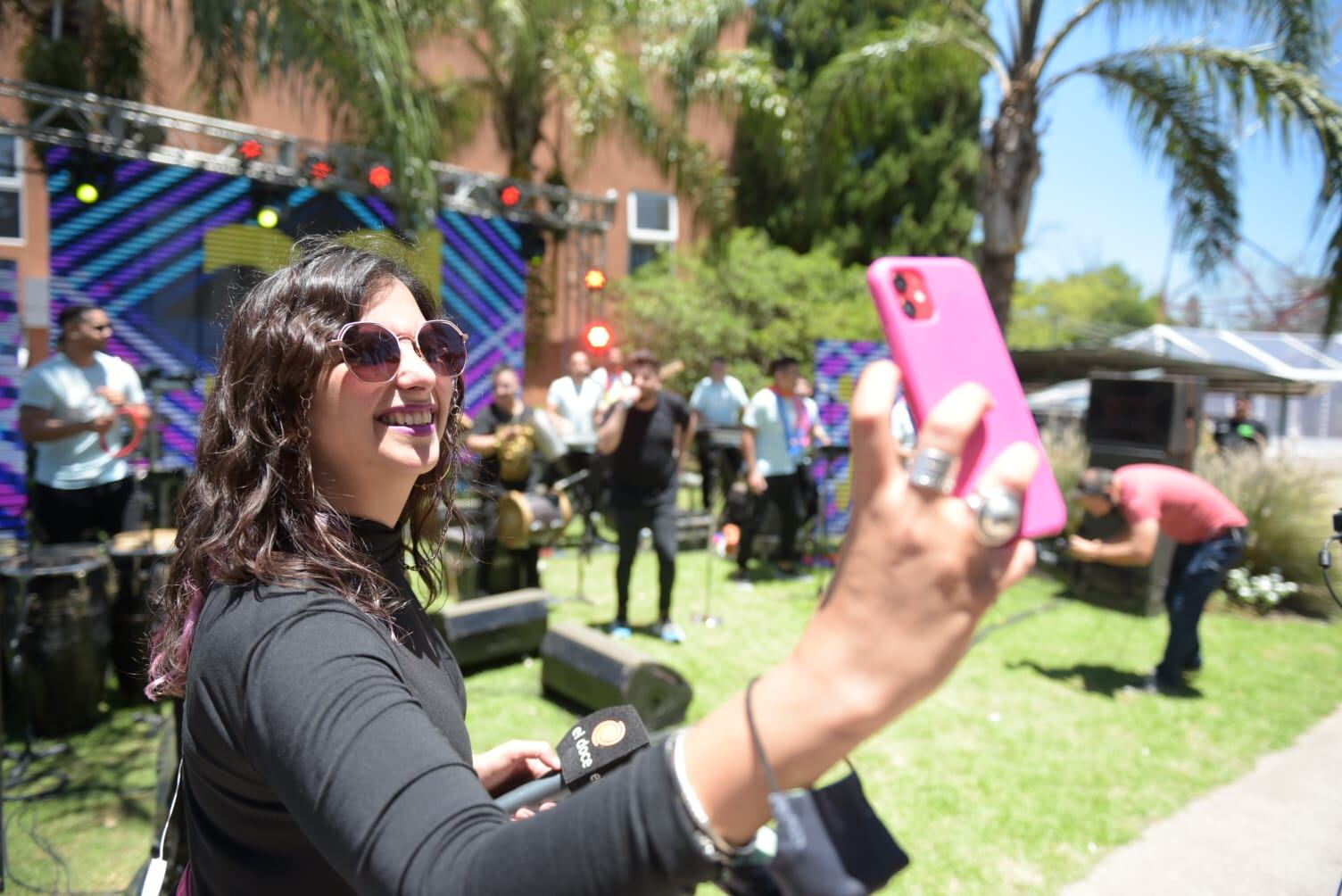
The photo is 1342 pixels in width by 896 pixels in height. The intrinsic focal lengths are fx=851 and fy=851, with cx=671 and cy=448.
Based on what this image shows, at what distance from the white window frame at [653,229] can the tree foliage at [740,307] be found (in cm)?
174

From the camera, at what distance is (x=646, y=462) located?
20.0 feet

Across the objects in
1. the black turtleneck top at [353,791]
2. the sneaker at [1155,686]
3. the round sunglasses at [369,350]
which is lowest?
the sneaker at [1155,686]

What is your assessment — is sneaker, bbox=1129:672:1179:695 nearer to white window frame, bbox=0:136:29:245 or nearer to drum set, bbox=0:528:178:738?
drum set, bbox=0:528:178:738

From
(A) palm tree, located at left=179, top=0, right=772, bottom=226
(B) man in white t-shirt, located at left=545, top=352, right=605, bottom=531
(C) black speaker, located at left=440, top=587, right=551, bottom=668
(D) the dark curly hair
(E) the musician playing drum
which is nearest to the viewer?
(D) the dark curly hair

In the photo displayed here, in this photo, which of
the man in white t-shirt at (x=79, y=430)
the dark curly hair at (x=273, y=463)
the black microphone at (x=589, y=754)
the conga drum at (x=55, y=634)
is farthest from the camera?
the man in white t-shirt at (x=79, y=430)

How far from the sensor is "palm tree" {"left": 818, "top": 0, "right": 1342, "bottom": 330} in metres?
7.83

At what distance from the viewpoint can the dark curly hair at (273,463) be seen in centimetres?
114

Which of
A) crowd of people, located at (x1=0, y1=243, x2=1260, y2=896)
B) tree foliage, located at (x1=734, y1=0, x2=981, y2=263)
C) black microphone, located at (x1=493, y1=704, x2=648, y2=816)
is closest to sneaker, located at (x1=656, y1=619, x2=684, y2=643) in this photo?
crowd of people, located at (x1=0, y1=243, x2=1260, y2=896)

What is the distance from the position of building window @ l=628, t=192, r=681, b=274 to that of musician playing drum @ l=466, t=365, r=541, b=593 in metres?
11.6

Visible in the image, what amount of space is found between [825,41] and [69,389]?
17.2 meters

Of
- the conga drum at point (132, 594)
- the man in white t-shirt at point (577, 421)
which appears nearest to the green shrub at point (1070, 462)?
the man in white t-shirt at point (577, 421)

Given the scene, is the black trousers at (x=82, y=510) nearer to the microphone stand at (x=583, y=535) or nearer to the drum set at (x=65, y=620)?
the drum set at (x=65, y=620)

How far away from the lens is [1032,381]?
1511 cm

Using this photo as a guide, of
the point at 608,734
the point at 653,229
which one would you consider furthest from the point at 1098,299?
the point at 608,734
